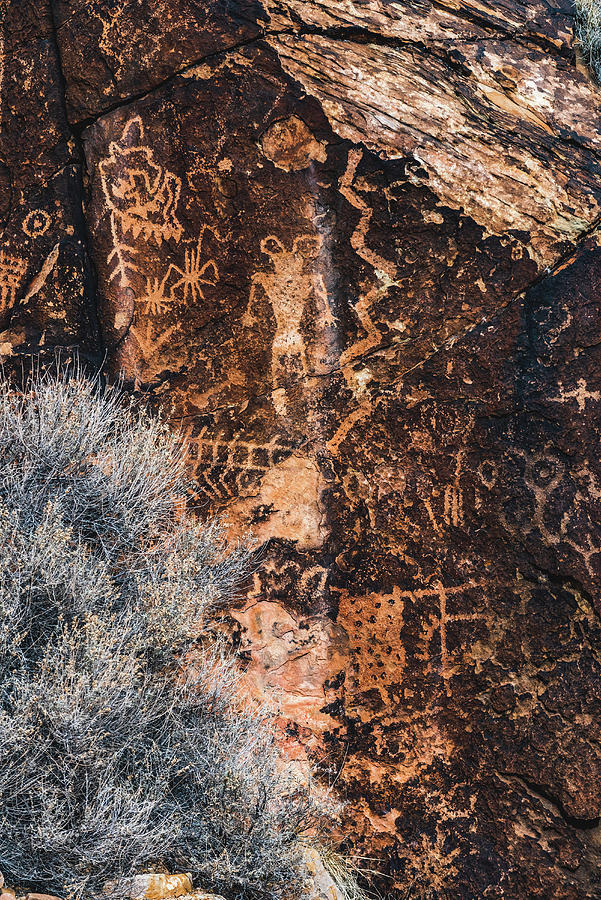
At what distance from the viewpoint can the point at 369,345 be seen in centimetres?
367

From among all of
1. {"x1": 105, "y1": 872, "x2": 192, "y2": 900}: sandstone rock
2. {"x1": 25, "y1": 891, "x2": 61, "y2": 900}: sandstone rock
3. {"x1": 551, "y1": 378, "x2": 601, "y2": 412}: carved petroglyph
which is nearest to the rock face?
{"x1": 551, "y1": 378, "x2": 601, "y2": 412}: carved petroglyph

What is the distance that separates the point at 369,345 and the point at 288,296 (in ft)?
1.38

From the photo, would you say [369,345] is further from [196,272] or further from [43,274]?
[43,274]

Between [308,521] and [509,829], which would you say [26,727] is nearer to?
[308,521]

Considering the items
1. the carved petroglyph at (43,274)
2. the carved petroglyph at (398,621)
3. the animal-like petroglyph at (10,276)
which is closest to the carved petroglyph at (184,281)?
the carved petroglyph at (43,274)

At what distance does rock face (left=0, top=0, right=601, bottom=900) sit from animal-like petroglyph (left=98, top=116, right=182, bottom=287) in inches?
0.4

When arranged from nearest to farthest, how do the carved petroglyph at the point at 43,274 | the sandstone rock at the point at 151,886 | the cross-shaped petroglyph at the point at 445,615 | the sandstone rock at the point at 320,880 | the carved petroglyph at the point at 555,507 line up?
1. the sandstone rock at the point at 151,886
2. the sandstone rock at the point at 320,880
3. the carved petroglyph at the point at 555,507
4. the cross-shaped petroglyph at the point at 445,615
5. the carved petroglyph at the point at 43,274

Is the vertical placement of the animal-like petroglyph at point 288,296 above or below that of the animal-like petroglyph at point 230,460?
above

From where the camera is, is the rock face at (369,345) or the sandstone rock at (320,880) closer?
→ the sandstone rock at (320,880)

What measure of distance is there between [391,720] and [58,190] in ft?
9.12

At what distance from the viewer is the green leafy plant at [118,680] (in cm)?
251

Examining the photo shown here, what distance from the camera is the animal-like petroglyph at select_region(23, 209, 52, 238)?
3.77m

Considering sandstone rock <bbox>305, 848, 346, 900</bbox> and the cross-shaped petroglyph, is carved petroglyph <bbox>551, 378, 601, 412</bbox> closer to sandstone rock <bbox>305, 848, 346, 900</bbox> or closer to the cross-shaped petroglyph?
the cross-shaped petroglyph

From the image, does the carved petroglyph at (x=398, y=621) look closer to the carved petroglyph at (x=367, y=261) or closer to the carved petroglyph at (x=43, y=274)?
the carved petroglyph at (x=367, y=261)
